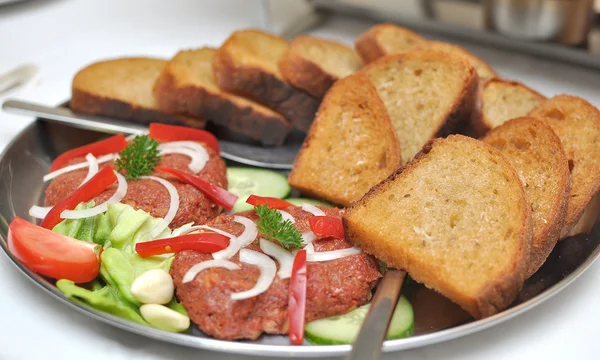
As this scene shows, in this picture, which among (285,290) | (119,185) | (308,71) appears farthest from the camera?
(308,71)

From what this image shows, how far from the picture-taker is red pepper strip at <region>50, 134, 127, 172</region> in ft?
10.1

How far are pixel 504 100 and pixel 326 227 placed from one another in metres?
1.42

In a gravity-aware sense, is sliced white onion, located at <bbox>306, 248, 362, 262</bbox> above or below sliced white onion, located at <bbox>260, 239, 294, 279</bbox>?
below

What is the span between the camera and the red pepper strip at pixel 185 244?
91.0 inches

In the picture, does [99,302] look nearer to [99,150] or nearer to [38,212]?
[38,212]

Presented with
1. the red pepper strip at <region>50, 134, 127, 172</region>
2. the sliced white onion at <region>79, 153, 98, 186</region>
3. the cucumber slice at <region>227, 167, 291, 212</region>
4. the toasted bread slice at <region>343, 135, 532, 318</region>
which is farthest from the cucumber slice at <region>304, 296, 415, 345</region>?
the red pepper strip at <region>50, 134, 127, 172</region>

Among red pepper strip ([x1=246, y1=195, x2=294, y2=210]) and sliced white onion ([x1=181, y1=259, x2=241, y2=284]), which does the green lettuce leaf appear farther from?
red pepper strip ([x1=246, y1=195, x2=294, y2=210])

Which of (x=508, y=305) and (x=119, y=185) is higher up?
(x=119, y=185)

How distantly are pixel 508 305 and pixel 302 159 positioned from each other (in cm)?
127

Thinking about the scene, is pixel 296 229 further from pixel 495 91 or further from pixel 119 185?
pixel 495 91

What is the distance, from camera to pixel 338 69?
Result: 3.80m

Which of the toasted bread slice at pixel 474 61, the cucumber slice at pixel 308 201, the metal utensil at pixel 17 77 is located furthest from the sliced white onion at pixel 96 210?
the metal utensil at pixel 17 77

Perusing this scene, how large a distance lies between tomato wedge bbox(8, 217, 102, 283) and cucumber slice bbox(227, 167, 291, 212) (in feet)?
2.65

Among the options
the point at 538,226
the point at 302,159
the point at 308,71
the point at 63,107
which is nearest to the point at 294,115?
the point at 308,71
